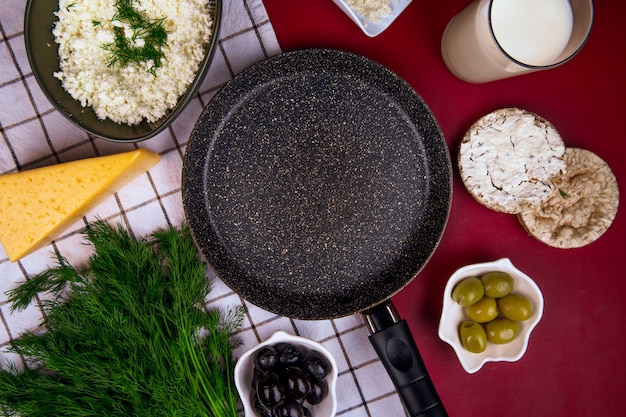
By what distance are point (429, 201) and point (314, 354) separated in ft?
1.40

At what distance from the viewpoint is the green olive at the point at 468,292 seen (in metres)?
0.98

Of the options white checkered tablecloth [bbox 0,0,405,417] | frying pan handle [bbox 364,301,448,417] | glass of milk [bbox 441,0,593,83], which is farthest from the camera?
white checkered tablecloth [bbox 0,0,405,417]

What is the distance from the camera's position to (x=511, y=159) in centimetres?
101

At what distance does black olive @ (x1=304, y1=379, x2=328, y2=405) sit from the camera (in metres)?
1.02

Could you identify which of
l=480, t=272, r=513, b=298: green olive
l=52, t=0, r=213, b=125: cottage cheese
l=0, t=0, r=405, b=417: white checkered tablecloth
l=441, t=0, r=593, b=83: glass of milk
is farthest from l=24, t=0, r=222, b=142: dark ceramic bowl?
l=480, t=272, r=513, b=298: green olive

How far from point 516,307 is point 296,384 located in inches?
19.2

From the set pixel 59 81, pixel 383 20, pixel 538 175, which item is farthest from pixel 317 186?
pixel 59 81

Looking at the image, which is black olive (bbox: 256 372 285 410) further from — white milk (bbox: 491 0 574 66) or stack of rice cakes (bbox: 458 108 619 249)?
white milk (bbox: 491 0 574 66)

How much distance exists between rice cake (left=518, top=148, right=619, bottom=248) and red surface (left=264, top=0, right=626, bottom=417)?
6cm

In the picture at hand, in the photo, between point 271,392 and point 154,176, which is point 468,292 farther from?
point 154,176

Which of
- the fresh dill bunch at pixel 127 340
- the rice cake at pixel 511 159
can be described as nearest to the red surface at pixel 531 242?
the rice cake at pixel 511 159

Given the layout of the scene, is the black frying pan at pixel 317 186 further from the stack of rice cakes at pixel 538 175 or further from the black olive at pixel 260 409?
the black olive at pixel 260 409

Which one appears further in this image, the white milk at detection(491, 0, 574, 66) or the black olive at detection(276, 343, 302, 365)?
the black olive at detection(276, 343, 302, 365)

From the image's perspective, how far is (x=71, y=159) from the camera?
3.62ft
